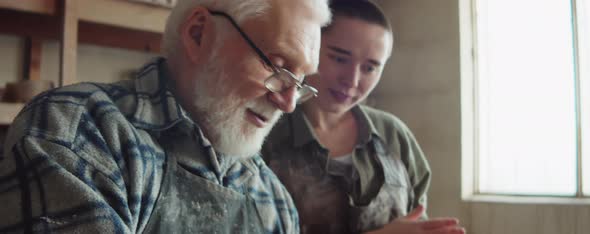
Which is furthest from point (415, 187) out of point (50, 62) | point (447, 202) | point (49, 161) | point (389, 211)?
point (50, 62)

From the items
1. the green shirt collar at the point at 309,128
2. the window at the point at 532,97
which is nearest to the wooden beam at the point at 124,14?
the green shirt collar at the point at 309,128

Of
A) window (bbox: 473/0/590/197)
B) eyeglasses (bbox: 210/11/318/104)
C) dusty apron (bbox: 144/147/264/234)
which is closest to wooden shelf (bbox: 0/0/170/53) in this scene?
eyeglasses (bbox: 210/11/318/104)

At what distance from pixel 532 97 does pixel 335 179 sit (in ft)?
4.06

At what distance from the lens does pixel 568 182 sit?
201 cm

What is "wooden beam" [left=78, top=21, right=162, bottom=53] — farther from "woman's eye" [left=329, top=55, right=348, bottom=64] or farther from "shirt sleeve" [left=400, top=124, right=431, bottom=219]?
"shirt sleeve" [left=400, top=124, right=431, bottom=219]

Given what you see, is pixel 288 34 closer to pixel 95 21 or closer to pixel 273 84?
pixel 273 84

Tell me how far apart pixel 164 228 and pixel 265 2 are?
16.0 inches

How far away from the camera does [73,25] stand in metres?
1.54

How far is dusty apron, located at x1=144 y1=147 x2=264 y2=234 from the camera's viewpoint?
73 centimetres

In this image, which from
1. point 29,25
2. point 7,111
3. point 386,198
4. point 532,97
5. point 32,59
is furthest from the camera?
point 532,97

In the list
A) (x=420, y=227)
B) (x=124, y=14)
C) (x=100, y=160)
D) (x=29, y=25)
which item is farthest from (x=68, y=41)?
(x=420, y=227)

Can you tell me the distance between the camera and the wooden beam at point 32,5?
1.45 m

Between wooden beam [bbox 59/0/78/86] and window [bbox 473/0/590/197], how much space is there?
1.68 m

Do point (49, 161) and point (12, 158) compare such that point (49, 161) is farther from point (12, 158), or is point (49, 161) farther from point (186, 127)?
point (186, 127)
